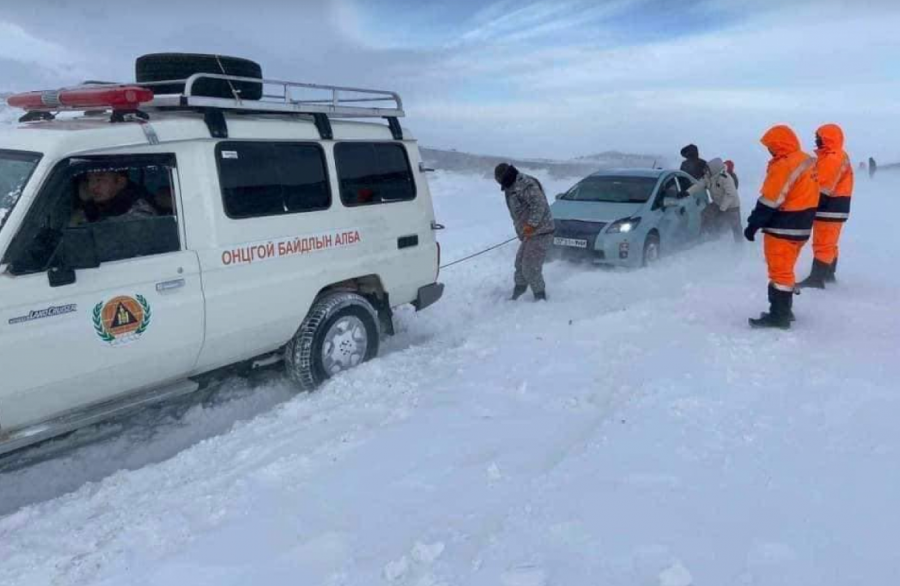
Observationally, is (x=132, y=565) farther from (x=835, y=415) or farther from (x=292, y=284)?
(x=835, y=415)

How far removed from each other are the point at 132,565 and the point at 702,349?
4254 millimetres

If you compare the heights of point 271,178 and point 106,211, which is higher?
point 271,178

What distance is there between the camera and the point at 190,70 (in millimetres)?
5023

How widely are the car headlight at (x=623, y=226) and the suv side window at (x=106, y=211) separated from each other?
21.6 ft

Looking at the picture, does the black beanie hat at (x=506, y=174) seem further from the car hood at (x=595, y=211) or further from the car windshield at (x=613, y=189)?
the car windshield at (x=613, y=189)

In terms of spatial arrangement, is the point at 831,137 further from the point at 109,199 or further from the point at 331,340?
the point at 109,199

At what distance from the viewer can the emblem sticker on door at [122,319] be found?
382 centimetres

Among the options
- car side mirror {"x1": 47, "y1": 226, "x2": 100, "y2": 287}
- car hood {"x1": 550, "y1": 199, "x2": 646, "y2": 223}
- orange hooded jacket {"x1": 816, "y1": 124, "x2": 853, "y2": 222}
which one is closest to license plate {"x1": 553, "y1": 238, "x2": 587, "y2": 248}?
car hood {"x1": 550, "y1": 199, "x2": 646, "y2": 223}

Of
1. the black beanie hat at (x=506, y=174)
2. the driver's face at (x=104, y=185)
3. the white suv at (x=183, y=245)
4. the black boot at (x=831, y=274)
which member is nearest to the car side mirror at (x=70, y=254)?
the white suv at (x=183, y=245)

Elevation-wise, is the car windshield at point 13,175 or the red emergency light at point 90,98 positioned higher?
the red emergency light at point 90,98

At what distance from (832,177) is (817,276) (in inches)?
43.8

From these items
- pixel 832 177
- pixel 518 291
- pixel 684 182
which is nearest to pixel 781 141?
pixel 832 177

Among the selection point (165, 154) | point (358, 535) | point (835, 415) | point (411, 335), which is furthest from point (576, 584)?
point (411, 335)

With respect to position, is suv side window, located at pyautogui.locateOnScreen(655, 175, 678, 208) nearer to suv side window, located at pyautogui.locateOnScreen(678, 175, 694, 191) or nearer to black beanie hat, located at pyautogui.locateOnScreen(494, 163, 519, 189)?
suv side window, located at pyautogui.locateOnScreen(678, 175, 694, 191)
